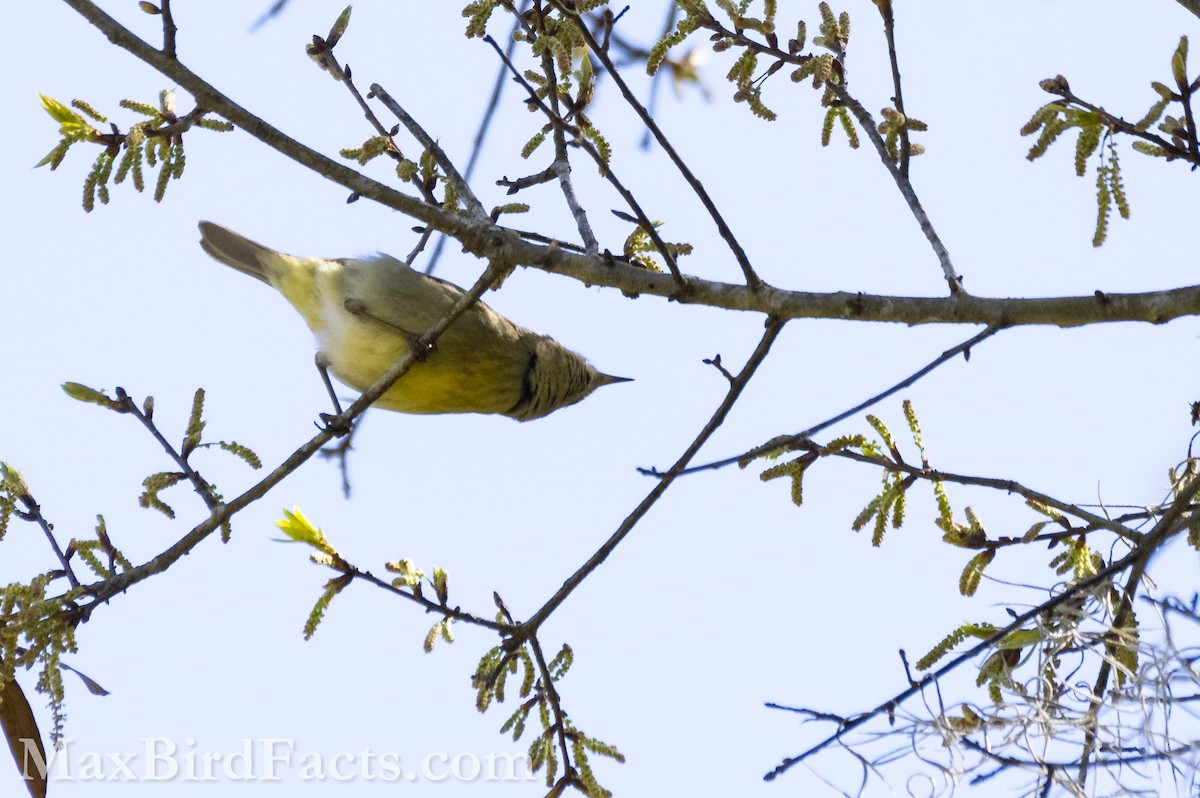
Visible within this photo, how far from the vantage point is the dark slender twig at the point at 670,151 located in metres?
3.29

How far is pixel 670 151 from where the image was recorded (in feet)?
11.0

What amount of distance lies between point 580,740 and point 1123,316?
7.08ft

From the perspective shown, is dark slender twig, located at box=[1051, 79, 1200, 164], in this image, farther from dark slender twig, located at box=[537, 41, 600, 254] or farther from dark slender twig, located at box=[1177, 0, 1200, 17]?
dark slender twig, located at box=[537, 41, 600, 254]

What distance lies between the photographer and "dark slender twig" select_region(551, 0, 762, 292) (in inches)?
130

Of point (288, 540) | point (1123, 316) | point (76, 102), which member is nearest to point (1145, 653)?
point (1123, 316)

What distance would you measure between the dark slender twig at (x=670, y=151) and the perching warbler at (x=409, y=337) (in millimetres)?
1832

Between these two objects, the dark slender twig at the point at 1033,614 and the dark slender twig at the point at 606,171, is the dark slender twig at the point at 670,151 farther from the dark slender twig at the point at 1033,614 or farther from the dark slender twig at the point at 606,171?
the dark slender twig at the point at 1033,614

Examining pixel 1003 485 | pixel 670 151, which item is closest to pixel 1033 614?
pixel 1003 485

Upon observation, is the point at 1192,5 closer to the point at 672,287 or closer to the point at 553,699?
the point at 672,287

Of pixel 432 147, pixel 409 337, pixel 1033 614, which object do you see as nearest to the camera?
pixel 1033 614

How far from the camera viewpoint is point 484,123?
4828 millimetres

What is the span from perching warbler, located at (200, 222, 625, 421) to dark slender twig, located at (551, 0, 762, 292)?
1832mm

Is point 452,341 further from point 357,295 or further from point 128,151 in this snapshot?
point 128,151

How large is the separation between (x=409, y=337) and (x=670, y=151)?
2313 millimetres
